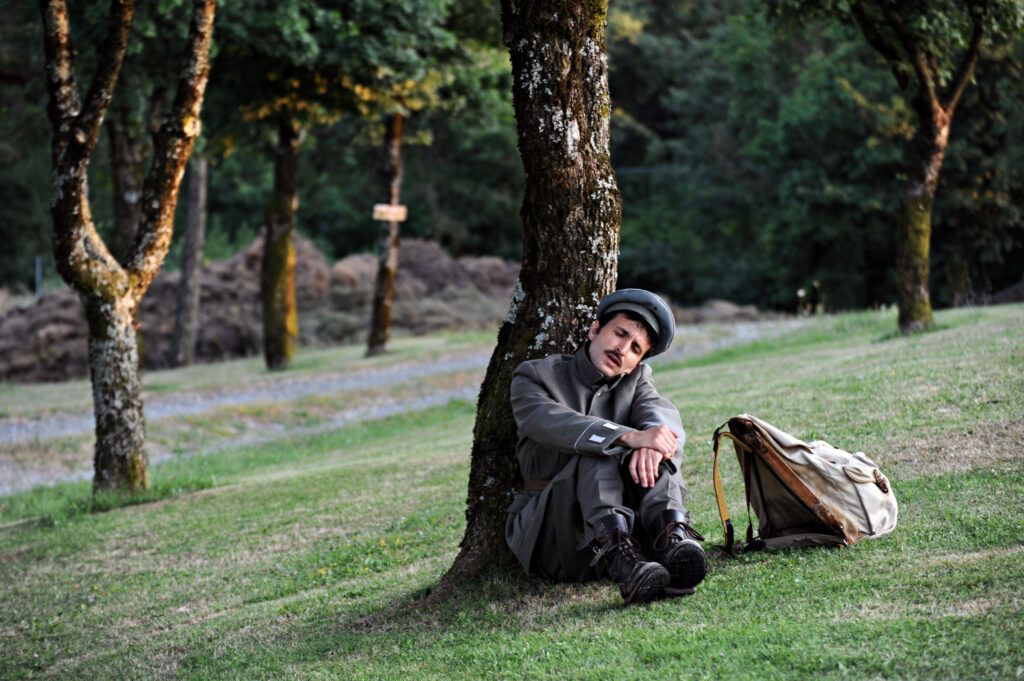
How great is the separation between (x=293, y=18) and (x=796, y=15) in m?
7.53

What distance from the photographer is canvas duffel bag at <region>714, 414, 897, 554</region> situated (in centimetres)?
627

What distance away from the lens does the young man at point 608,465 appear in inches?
226

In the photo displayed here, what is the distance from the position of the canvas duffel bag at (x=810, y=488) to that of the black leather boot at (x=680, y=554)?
0.64m

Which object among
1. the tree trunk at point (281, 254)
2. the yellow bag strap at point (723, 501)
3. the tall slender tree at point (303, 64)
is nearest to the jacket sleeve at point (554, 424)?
the yellow bag strap at point (723, 501)

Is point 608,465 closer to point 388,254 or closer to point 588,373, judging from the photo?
point 588,373

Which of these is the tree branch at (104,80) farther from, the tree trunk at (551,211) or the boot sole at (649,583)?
the boot sole at (649,583)

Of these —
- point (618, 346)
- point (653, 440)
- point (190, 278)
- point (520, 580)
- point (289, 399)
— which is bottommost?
point (289, 399)

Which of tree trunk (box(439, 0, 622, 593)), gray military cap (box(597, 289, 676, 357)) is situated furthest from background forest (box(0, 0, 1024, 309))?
gray military cap (box(597, 289, 676, 357))

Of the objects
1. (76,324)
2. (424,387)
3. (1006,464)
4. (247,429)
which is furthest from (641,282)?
(1006,464)

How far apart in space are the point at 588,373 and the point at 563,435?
0.49 m

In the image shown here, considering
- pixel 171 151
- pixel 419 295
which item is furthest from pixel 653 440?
pixel 419 295

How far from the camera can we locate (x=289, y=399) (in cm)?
1995

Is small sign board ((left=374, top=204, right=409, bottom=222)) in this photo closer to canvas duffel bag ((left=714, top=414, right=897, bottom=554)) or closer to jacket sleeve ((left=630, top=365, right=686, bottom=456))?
jacket sleeve ((left=630, top=365, right=686, bottom=456))

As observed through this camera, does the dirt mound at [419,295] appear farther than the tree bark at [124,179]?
Yes
